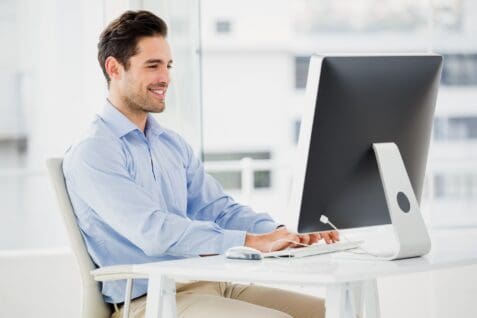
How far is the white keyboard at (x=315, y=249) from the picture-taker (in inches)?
83.1

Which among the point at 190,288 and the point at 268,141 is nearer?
the point at 190,288

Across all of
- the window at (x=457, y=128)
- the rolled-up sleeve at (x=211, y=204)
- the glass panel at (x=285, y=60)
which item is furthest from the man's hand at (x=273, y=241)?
the glass panel at (x=285, y=60)

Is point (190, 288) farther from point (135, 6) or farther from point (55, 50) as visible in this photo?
point (55, 50)

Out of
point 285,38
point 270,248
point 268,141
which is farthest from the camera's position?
point 268,141

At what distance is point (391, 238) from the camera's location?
2.53m

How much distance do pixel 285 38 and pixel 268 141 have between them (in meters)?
4.97

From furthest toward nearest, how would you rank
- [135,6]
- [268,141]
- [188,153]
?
1. [268,141]
2. [135,6]
3. [188,153]

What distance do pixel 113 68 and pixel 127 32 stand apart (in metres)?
0.11

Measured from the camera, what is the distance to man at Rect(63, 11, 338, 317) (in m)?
2.22

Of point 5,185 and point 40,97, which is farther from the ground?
point 40,97

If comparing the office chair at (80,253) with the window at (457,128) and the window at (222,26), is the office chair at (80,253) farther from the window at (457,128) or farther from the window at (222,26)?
the window at (222,26)

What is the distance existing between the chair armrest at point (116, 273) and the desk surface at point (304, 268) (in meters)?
0.07

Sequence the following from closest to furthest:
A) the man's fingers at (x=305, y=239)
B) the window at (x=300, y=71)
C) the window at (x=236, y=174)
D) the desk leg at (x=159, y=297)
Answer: the desk leg at (x=159, y=297)
the man's fingers at (x=305, y=239)
the window at (x=300, y=71)
the window at (x=236, y=174)

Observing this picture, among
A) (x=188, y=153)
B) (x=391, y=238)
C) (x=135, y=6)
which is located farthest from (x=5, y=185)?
(x=391, y=238)
